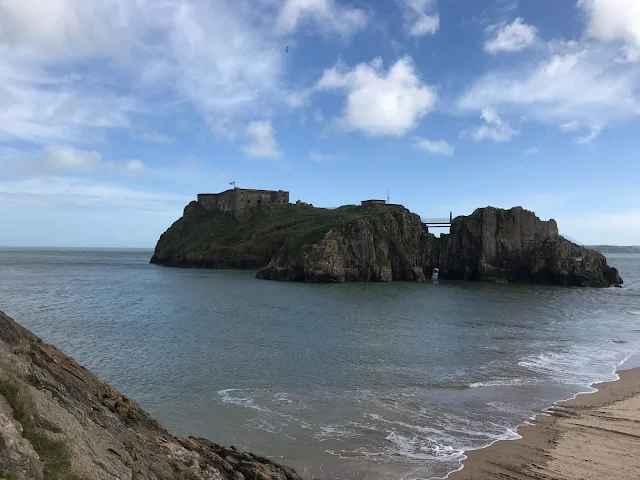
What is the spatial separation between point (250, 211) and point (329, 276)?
73166mm

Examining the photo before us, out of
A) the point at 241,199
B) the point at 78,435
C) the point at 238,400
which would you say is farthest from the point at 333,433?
the point at 241,199

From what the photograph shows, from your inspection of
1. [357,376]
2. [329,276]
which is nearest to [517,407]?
[357,376]

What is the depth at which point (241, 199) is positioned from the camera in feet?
515

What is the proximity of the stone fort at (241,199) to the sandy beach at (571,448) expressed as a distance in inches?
5600

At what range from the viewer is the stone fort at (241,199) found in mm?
156375

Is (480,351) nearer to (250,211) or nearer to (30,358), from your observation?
(30,358)

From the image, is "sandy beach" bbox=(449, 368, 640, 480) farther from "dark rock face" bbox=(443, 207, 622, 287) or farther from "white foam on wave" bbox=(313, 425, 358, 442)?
"dark rock face" bbox=(443, 207, 622, 287)

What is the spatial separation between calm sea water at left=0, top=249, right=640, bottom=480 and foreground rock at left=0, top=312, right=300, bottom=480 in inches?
175

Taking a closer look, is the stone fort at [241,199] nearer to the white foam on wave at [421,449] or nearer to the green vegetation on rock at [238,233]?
the green vegetation on rock at [238,233]

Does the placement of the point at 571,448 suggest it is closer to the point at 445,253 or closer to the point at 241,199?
the point at 445,253

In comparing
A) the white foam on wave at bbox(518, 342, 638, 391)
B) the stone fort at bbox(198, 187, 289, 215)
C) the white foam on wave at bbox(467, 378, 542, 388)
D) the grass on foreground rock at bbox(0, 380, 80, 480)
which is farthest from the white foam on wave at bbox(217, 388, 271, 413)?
the stone fort at bbox(198, 187, 289, 215)

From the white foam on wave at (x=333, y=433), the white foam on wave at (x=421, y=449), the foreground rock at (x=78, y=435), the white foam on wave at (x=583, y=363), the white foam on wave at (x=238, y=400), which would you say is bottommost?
the white foam on wave at (x=238, y=400)

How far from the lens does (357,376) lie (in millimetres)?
23391

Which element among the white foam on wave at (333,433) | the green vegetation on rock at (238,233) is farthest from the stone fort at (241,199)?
the white foam on wave at (333,433)
